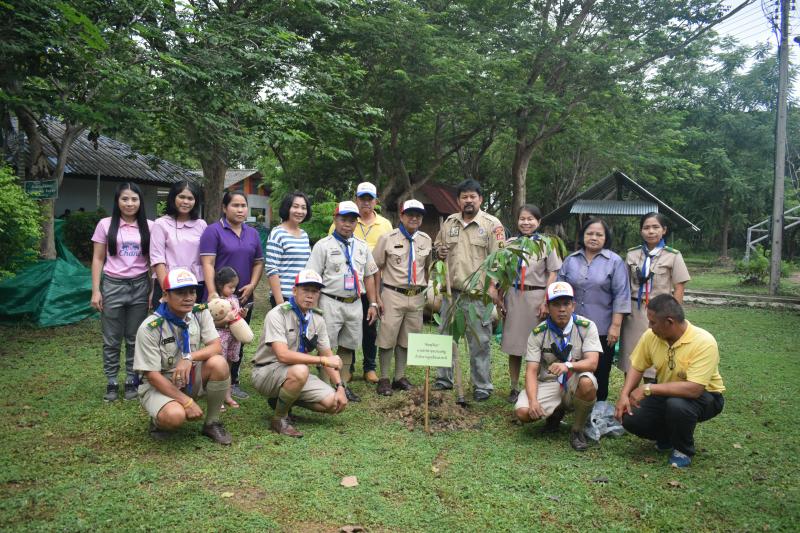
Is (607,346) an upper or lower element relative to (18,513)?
upper

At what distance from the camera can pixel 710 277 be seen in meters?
19.5

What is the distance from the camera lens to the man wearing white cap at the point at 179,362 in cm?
374

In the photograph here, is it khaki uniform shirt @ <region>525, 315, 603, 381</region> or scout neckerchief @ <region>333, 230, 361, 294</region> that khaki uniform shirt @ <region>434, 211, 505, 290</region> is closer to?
scout neckerchief @ <region>333, 230, 361, 294</region>

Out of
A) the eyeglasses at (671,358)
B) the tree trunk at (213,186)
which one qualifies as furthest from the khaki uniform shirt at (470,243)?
the tree trunk at (213,186)

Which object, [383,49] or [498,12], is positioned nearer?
[383,49]

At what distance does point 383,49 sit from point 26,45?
368 inches

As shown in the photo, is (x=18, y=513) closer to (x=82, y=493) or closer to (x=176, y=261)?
(x=82, y=493)

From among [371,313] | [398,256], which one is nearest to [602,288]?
[398,256]

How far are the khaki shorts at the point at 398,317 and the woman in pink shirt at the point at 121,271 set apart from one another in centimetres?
199

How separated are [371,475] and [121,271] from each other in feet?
8.63

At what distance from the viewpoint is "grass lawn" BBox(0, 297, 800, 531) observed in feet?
9.94

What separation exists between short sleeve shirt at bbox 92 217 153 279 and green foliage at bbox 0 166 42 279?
98.6 inches

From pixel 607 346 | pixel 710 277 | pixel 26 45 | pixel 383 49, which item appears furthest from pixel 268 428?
pixel 710 277

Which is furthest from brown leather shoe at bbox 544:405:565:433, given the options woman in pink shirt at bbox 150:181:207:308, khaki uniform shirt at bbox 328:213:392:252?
woman in pink shirt at bbox 150:181:207:308
